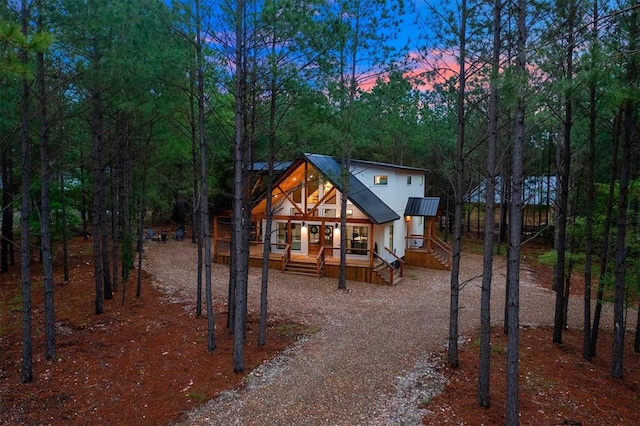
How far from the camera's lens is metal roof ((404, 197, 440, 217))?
65.3ft

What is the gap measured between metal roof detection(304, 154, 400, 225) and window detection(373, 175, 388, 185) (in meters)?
0.58

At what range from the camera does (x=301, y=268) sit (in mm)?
16750

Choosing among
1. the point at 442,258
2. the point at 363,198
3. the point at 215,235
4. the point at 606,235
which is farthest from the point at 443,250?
the point at 606,235

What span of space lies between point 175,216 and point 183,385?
25808 mm

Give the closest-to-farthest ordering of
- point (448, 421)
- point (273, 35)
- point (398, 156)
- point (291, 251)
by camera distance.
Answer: point (448, 421), point (273, 35), point (291, 251), point (398, 156)

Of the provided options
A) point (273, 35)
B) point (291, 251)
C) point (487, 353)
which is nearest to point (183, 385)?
point (487, 353)

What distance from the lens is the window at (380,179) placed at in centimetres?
1805

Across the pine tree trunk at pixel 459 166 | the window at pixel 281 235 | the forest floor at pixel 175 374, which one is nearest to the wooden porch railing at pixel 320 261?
the window at pixel 281 235

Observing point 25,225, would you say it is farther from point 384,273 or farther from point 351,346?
point 384,273

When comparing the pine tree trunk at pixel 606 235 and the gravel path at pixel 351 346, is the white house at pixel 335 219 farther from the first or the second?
the pine tree trunk at pixel 606 235

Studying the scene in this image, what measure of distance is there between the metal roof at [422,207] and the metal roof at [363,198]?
94.3 inches

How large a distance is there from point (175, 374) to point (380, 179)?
518 inches

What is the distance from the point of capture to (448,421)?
18.6ft

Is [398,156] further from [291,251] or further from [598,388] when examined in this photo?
[598,388]
